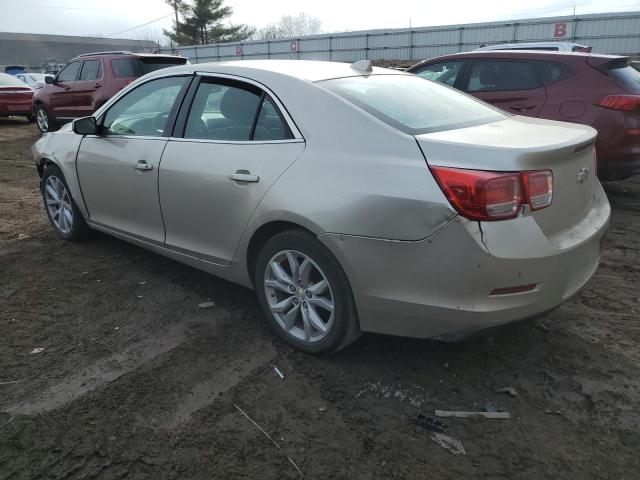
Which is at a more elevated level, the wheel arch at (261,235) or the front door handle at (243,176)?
the front door handle at (243,176)

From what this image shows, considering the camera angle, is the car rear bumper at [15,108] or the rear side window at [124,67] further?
the car rear bumper at [15,108]

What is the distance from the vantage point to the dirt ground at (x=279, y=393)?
87.2 inches

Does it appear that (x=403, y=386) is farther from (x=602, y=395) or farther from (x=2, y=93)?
(x=2, y=93)

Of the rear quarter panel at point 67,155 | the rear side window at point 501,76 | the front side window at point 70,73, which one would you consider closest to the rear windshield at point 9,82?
the front side window at point 70,73

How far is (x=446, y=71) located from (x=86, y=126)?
4.70 m

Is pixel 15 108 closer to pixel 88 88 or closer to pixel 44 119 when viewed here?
pixel 44 119

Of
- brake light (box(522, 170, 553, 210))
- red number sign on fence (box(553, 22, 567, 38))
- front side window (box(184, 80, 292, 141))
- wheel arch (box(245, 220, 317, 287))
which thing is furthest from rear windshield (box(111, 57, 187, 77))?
red number sign on fence (box(553, 22, 567, 38))

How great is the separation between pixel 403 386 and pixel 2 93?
15702mm

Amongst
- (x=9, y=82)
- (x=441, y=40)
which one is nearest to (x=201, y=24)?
(x=441, y=40)

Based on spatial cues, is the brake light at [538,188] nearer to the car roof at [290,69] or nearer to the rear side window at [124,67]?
Answer: the car roof at [290,69]

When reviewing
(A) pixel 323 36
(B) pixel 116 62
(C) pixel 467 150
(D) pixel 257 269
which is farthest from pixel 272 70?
(A) pixel 323 36

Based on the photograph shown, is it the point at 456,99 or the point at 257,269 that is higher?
the point at 456,99

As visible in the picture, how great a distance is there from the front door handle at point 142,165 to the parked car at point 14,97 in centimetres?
1344

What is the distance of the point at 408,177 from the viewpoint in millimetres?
2412
